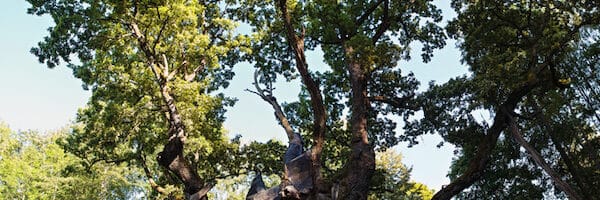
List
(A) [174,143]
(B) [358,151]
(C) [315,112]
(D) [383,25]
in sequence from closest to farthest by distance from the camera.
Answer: (C) [315,112] → (B) [358,151] → (A) [174,143] → (D) [383,25]

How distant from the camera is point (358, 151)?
941 centimetres

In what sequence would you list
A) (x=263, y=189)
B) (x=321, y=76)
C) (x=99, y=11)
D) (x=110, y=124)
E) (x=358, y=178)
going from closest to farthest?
(x=358, y=178) < (x=263, y=189) < (x=99, y=11) < (x=110, y=124) < (x=321, y=76)

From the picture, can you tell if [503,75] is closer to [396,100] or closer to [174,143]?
[396,100]

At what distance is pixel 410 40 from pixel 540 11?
3.65 m

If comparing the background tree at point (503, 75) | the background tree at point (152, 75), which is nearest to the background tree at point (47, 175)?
the background tree at point (152, 75)

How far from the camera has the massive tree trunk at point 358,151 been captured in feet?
28.8

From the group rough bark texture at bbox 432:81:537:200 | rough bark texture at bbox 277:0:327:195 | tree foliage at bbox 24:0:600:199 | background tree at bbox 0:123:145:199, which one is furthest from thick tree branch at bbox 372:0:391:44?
background tree at bbox 0:123:145:199

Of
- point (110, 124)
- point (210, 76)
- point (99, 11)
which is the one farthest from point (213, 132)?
point (99, 11)

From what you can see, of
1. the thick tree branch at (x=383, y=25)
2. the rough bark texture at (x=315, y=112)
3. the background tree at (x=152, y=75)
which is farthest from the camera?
the thick tree branch at (x=383, y=25)

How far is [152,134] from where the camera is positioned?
15281 millimetres

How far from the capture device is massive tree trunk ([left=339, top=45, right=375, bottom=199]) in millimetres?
8773

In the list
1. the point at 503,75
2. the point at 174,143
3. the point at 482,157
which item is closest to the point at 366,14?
the point at 503,75

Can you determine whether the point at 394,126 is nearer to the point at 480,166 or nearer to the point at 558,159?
the point at 480,166

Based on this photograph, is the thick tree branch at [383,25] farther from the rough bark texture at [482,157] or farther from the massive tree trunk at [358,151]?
the rough bark texture at [482,157]
